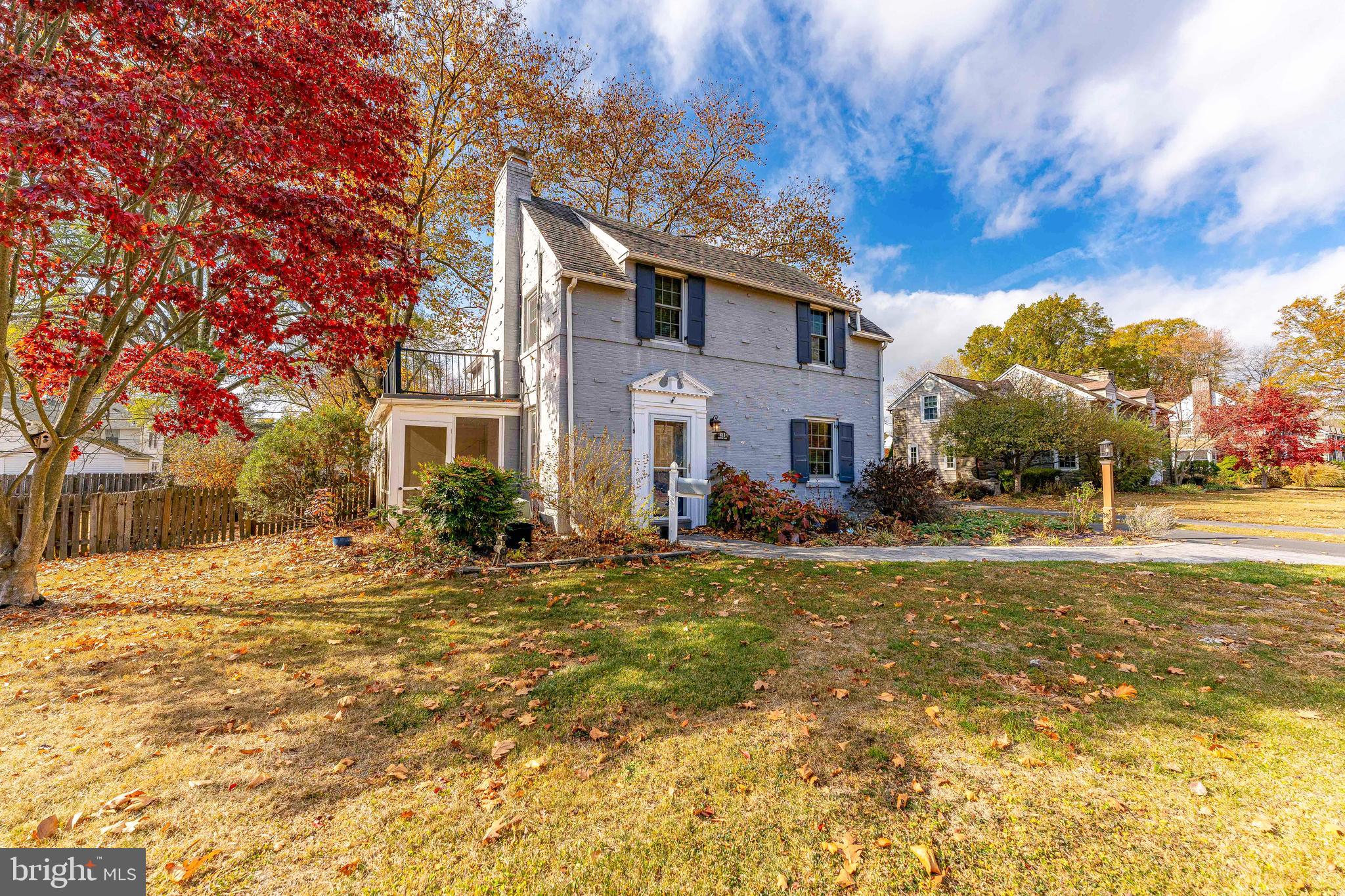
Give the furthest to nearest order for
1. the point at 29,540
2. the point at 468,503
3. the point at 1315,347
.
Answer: the point at 1315,347 < the point at 468,503 < the point at 29,540

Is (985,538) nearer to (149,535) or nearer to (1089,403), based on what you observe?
(149,535)

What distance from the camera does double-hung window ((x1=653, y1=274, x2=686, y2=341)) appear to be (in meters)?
11.6

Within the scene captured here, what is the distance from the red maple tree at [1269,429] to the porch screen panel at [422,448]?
36.4 m

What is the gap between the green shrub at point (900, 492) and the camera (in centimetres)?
1303

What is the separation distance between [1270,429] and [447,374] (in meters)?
36.6

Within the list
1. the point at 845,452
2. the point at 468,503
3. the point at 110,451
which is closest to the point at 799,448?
the point at 845,452

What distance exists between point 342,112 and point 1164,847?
985 cm

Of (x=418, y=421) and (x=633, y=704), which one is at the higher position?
(x=418, y=421)

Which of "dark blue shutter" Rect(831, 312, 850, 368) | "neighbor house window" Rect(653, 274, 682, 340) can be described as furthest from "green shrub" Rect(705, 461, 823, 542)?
"dark blue shutter" Rect(831, 312, 850, 368)

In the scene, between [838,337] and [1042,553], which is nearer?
[1042,553]

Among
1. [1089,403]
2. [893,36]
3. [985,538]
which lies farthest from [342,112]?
[1089,403]

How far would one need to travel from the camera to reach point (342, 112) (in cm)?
665

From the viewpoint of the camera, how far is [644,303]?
11.1 metres

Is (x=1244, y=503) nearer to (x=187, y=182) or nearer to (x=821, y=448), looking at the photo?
(x=821, y=448)
